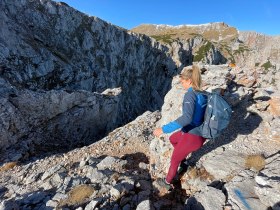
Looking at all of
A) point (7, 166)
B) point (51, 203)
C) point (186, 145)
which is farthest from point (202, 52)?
point (51, 203)

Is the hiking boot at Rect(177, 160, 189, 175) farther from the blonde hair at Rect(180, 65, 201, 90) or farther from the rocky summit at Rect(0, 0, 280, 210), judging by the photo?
the blonde hair at Rect(180, 65, 201, 90)

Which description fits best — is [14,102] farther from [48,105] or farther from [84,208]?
[84,208]

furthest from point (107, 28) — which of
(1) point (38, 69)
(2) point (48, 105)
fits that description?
(2) point (48, 105)

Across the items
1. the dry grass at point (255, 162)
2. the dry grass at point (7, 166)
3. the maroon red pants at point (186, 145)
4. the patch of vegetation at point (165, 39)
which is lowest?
the dry grass at point (7, 166)

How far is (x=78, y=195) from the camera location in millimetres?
8953

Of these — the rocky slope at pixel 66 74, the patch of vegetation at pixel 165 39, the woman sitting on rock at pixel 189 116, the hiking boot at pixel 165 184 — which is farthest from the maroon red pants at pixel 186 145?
the patch of vegetation at pixel 165 39

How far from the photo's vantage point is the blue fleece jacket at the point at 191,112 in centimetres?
706

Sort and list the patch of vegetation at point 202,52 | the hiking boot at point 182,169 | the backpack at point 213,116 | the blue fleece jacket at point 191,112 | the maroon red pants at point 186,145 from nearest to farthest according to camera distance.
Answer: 1. the blue fleece jacket at point 191,112
2. the backpack at point 213,116
3. the maroon red pants at point 186,145
4. the hiking boot at point 182,169
5. the patch of vegetation at point 202,52

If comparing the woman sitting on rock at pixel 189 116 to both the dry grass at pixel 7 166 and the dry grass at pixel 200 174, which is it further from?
the dry grass at pixel 7 166

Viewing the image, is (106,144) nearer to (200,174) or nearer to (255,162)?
(200,174)

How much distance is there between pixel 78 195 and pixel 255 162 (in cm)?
645

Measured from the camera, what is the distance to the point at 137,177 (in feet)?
33.1

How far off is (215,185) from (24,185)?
898 centimetres

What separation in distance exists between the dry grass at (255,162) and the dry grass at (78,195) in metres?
5.73
